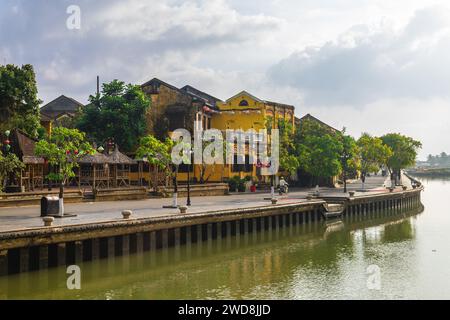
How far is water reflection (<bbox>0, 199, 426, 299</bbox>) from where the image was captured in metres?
21.7

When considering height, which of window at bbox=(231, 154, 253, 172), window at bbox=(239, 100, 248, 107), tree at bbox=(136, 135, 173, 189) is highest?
window at bbox=(239, 100, 248, 107)

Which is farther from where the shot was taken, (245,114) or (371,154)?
(371,154)

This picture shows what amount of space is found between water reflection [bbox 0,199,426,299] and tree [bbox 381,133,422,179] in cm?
5672

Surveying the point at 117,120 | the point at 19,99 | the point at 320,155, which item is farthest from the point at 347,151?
the point at 19,99

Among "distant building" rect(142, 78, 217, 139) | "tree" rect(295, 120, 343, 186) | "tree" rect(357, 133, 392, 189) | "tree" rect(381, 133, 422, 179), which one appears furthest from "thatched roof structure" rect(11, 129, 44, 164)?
"tree" rect(381, 133, 422, 179)

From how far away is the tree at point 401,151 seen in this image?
91.1 meters

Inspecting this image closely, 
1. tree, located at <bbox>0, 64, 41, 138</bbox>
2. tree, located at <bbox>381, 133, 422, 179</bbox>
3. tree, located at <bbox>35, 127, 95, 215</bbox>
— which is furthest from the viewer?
tree, located at <bbox>381, 133, 422, 179</bbox>

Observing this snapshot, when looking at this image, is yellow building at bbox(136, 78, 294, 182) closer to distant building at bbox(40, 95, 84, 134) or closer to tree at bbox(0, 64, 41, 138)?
tree at bbox(0, 64, 41, 138)

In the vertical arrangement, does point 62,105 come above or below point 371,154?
above

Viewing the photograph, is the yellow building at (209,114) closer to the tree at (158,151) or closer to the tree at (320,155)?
the tree at (320,155)

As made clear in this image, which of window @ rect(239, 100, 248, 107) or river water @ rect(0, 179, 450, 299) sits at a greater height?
window @ rect(239, 100, 248, 107)

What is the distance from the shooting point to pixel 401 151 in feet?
305

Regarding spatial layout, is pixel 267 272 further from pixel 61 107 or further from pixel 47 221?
pixel 61 107
